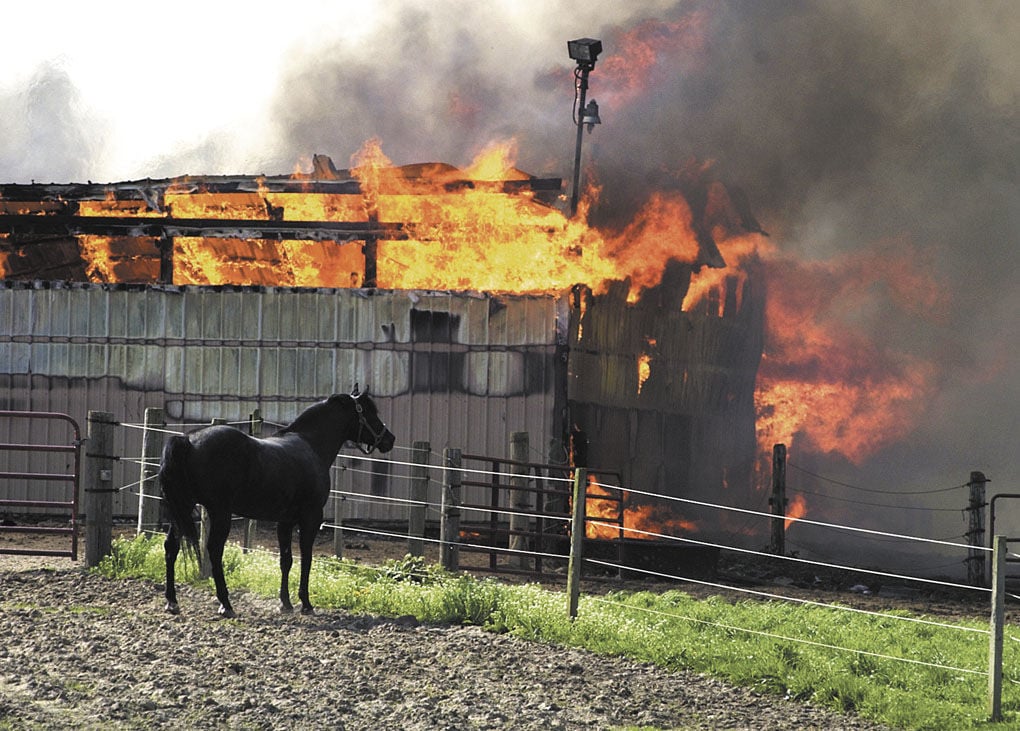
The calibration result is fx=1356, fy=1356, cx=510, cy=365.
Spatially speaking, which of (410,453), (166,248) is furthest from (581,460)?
(166,248)

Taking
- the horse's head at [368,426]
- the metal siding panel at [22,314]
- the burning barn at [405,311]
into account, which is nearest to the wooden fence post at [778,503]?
the burning barn at [405,311]

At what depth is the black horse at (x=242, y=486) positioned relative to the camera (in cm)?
1277

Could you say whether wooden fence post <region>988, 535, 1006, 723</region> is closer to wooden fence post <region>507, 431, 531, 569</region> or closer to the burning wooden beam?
wooden fence post <region>507, 431, 531, 569</region>

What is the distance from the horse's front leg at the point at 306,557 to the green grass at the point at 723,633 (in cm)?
60

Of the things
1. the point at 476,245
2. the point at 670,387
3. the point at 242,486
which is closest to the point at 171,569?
the point at 242,486

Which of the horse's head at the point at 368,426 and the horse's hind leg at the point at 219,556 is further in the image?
the horse's head at the point at 368,426

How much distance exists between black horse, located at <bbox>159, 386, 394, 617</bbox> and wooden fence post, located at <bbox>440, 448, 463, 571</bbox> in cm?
234

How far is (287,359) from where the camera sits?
24.8 meters

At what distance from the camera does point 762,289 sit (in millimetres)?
37281

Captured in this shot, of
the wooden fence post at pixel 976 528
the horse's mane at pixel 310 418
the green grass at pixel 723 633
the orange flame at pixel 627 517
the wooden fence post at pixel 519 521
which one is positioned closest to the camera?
the green grass at pixel 723 633

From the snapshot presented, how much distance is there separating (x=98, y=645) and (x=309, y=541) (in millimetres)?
3291

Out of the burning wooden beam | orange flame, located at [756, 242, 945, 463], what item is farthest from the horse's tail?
orange flame, located at [756, 242, 945, 463]

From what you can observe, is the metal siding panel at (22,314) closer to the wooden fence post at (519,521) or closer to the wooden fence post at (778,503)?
the wooden fence post at (519,521)

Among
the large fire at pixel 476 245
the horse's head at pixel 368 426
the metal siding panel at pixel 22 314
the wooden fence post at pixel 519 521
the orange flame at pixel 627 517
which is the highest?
the large fire at pixel 476 245
